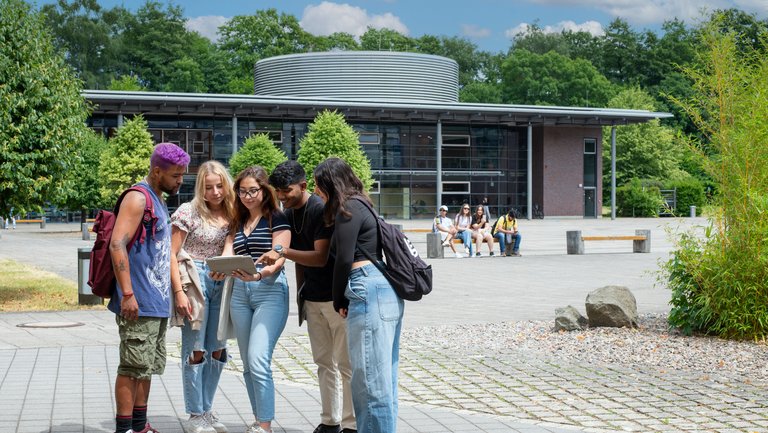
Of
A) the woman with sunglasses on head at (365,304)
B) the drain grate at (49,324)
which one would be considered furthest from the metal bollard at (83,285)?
the woman with sunglasses on head at (365,304)

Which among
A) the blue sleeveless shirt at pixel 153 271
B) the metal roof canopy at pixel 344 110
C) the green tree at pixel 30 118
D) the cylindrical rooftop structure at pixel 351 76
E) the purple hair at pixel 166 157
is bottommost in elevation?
the blue sleeveless shirt at pixel 153 271

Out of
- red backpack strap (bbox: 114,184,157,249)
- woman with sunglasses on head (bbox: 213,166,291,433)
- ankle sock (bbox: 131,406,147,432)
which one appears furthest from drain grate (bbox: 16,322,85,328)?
red backpack strap (bbox: 114,184,157,249)

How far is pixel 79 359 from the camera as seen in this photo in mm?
9125

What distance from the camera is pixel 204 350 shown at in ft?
20.3

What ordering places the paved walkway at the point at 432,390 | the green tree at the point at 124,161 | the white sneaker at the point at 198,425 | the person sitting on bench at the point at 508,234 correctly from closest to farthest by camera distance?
the white sneaker at the point at 198,425 < the paved walkway at the point at 432,390 < the person sitting on bench at the point at 508,234 < the green tree at the point at 124,161

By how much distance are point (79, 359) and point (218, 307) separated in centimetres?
348

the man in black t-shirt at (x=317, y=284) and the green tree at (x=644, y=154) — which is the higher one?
the green tree at (x=644, y=154)

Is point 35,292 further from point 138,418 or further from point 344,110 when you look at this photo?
point 344,110

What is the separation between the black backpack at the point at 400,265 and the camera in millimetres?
5047

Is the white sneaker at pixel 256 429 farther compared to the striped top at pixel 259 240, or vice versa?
the striped top at pixel 259 240

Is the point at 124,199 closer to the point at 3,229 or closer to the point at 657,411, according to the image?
the point at 657,411

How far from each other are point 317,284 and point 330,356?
0.51 metres

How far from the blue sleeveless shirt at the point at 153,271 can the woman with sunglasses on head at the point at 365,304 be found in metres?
1.09

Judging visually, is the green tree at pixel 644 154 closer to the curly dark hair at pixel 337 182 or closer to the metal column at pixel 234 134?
the metal column at pixel 234 134
